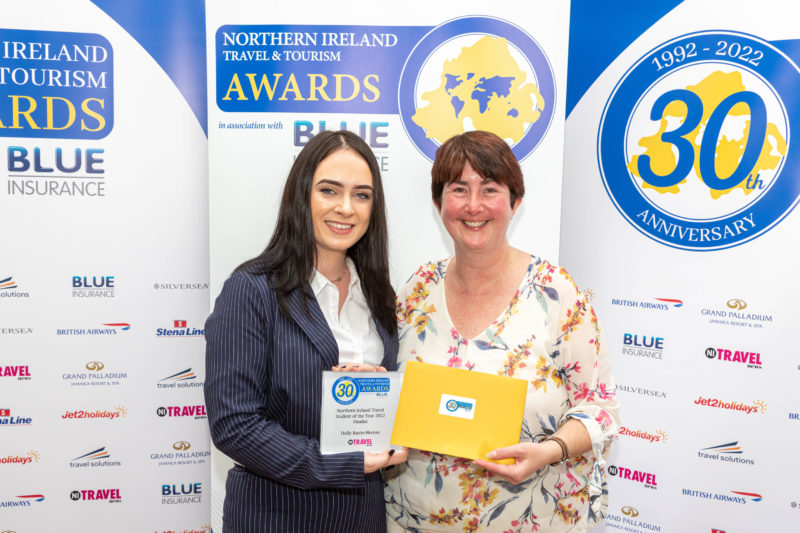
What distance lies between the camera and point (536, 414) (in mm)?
1809

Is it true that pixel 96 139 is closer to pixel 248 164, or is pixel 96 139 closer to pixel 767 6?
pixel 248 164

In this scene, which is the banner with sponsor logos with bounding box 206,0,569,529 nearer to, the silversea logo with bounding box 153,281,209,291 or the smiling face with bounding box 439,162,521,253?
the silversea logo with bounding box 153,281,209,291

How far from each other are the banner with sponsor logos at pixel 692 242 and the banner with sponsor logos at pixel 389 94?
832 millimetres

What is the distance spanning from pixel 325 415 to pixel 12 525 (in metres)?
2.84

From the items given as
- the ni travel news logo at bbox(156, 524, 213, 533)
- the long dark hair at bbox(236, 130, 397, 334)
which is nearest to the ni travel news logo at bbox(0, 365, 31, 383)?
the ni travel news logo at bbox(156, 524, 213, 533)

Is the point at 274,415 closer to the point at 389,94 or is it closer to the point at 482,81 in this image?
the point at 389,94

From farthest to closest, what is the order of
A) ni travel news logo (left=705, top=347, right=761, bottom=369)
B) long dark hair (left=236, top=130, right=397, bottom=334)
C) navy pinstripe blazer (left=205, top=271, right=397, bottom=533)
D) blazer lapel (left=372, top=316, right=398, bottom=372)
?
1. ni travel news logo (left=705, top=347, right=761, bottom=369)
2. blazer lapel (left=372, top=316, right=398, bottom=372)
3. long dark hair (left=236, top=130, right=397, bottom=334)
4. navy pinstripe blazer (left=205, top=271, right=397, bottom=533)

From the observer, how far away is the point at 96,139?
3.09 meters

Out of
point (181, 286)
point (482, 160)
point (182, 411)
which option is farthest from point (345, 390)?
point (182, 411)

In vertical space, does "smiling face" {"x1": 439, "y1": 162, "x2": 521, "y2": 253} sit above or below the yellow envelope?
above

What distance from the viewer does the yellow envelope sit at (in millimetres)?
1654

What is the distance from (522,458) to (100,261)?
2.68m

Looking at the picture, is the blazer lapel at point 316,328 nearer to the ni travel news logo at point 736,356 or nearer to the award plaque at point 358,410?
the award plaque at point 358,410

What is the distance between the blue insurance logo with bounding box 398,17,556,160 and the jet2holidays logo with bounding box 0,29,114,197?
1.76 m
